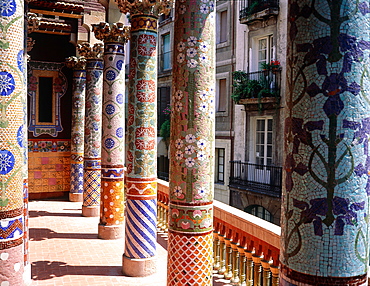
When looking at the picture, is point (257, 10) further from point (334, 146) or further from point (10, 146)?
point (334, 146)

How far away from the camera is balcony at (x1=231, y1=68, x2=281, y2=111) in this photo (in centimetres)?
1593

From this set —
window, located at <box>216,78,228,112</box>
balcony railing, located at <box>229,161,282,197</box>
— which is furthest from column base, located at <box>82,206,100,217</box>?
window, located at <box>216,78,228,112</box>

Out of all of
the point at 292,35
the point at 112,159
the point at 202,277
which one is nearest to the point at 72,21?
the point at 112,159

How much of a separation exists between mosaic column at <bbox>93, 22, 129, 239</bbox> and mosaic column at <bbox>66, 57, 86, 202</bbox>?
4.55 meters

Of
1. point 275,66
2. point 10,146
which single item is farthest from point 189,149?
point 275,66

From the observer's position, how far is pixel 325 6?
2094 mm

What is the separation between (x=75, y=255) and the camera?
289 inches

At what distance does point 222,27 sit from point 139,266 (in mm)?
14991

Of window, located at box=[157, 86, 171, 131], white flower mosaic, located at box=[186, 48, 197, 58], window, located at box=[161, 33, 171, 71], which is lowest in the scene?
white flower mosaic, located at box=[186, 48, 197, 58]

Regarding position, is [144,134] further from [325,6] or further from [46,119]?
[46,119]

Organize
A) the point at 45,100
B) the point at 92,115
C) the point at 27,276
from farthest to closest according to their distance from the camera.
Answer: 1. the point at 45,100
2. the point at 92,115
3. the point at 27,276

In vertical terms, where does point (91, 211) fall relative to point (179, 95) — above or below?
below

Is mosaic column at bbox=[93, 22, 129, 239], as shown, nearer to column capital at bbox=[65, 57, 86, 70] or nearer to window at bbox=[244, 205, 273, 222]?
column capital at bbox=[65, 57, 86, 70]

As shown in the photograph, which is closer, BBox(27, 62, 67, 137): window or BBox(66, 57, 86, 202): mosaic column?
BBox(66, 57, 86, 202): mosaic column
